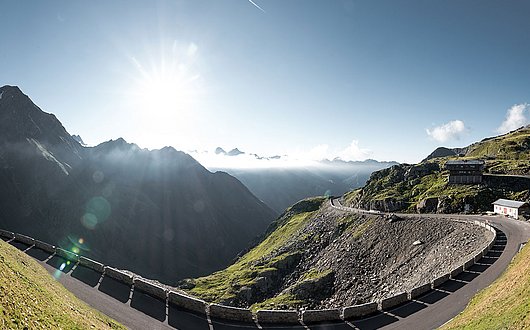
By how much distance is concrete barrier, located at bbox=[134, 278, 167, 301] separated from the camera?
3206 centimetres

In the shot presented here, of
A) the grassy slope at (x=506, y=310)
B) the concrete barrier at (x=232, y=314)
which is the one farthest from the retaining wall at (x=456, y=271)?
the concrete barrier at (x=232, y=314)

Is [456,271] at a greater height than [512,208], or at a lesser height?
lesser

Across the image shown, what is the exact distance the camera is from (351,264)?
3004 inches

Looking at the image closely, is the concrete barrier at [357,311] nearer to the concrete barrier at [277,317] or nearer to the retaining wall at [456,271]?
the concrete barrier at [277,317]

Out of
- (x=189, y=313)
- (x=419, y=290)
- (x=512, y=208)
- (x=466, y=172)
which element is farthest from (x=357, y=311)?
(x=466, y=172)

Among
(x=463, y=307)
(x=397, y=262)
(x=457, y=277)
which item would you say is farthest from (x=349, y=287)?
(x=463, y=307)

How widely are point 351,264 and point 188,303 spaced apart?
5458cm

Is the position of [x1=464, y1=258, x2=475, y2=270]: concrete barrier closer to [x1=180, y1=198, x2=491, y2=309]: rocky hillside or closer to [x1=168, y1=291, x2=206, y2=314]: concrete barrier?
[x1=180, y1=198, x2=491, y2=309]: rocky hillside

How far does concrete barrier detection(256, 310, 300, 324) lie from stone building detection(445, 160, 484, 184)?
9556 cm

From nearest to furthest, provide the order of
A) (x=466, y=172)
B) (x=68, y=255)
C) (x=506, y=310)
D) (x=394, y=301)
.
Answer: (x=506, y=310)
(x=394, y=301)
(x=68, y=255)
(x=466, y=172)

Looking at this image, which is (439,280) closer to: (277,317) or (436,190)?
(277,317)

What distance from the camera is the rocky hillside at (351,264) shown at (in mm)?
58812

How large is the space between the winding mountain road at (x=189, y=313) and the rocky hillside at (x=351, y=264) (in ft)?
47.1

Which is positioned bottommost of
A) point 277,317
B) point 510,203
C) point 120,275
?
point 277,317
